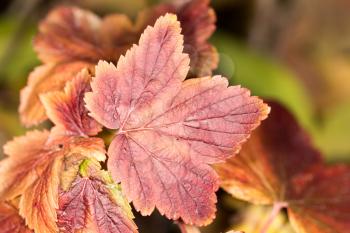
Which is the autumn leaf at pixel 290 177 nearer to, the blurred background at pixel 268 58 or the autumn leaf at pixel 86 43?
the autumn leaf at pixel 86 43

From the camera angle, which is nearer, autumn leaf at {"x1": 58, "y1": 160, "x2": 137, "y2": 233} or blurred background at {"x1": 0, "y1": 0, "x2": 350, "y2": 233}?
autumn leaf at {"x1": 58, "y1": 160, "x2": 137, "y2": 233}

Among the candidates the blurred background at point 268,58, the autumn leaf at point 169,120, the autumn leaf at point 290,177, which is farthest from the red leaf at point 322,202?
the blurred background at point 268,58

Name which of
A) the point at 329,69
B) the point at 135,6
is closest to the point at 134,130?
the point at 135,6

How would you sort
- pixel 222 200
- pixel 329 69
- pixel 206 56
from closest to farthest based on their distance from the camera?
1. pixel 206 56
2. pixel 222 200
3. pixel 329 69

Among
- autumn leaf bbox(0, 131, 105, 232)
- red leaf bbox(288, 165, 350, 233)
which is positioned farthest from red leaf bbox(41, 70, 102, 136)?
red leaf bbox(288, 165, 350, 233)

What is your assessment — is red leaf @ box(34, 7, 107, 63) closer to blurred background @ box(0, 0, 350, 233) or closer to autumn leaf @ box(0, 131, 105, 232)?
autumn leaf @ box(0, 131, 105, 232)

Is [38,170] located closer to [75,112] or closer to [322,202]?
[75,112]

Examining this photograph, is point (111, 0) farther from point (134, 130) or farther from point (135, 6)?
point (134, 130)
